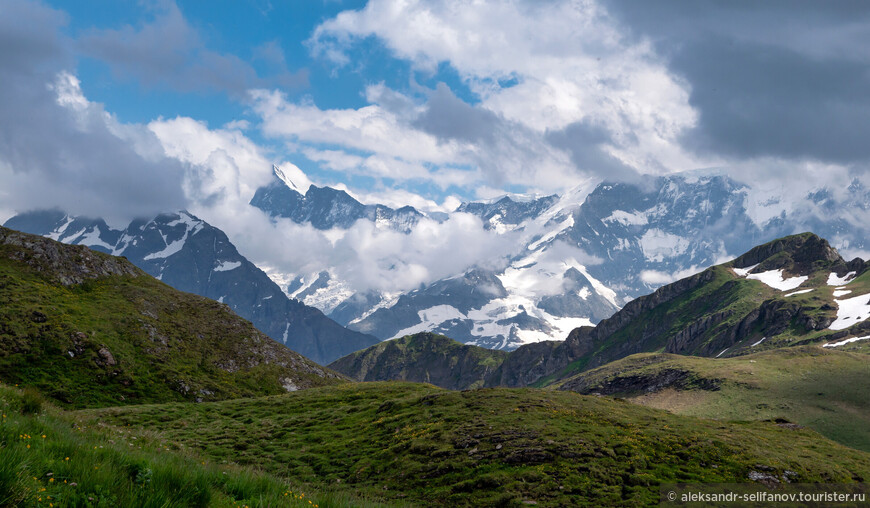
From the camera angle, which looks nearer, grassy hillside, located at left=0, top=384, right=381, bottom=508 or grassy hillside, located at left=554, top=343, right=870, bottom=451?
grassy hillside, located at left=0, top=384, right=381, bottom=508

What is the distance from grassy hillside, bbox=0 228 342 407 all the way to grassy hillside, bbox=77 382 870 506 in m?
27.0

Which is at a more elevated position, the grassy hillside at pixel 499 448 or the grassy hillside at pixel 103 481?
the grassy hillside at pixel 103 481

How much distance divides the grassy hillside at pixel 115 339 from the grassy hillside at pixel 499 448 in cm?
2702

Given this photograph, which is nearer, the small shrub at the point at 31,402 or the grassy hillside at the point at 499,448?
the small shrub at the point at 31,402

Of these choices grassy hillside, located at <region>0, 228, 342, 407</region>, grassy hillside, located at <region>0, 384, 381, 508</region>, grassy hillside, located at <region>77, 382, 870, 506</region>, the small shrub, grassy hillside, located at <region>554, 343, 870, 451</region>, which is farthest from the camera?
grassy hillside, located at <region>554, 343, 870, 451</region>

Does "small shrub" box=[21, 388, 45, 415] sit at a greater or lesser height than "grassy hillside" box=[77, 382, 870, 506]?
greater

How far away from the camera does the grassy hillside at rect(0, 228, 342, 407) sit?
250 ft

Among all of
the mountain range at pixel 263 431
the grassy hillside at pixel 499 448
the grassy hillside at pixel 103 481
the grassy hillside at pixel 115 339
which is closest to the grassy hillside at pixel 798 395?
the mountain range at pixel 263 431

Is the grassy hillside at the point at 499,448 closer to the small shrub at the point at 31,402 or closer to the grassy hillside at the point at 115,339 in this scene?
the small shrub at the point at 31,402

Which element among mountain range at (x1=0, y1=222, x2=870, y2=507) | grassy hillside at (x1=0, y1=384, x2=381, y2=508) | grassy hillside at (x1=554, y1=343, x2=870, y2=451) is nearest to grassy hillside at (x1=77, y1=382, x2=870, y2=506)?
mountain range at (x1=0, y1=222, x2=870, y2=507)

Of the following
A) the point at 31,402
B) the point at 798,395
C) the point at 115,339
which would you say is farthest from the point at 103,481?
the point at 798,395

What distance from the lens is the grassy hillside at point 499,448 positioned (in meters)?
31.2

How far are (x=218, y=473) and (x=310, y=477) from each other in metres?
26.0

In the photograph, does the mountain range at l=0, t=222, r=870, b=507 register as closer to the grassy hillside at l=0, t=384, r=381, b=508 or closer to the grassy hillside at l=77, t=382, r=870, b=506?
the grassy hillside at l=0, t=384, r=381, b=508
